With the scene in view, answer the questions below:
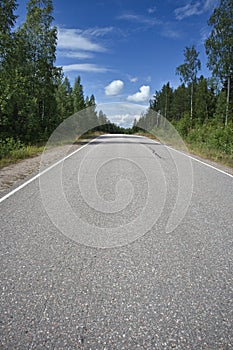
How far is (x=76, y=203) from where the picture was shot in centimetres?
483

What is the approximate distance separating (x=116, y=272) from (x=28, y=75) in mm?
23442

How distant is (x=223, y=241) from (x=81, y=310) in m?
2.16

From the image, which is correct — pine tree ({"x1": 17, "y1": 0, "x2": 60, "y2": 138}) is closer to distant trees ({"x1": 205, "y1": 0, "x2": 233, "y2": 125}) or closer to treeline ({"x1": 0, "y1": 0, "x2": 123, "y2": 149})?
treeline ({"x1": 0, "y1": 0, "x2": 123, "y2": 149})

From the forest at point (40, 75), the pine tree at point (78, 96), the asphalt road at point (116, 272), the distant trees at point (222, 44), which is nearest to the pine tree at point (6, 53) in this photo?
the forest at point (40, 75)

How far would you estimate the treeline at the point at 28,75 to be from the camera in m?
15.5

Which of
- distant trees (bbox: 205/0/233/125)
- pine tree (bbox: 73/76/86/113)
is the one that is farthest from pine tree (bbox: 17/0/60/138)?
pine tree (bbox: 73/76/86/113)

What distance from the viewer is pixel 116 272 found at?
2.59 metres

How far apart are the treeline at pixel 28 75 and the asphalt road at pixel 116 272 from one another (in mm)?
10882

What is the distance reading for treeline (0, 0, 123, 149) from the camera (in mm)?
15523

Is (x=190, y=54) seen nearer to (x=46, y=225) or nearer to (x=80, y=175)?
(x=80, y=175)

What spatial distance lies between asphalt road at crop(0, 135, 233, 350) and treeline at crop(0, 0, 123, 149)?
10.9 m

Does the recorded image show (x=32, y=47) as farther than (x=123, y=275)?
Yes

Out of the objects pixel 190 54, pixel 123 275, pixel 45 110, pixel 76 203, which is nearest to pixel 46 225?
pixel 76 203

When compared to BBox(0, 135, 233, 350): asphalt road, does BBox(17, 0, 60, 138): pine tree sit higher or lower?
higher
